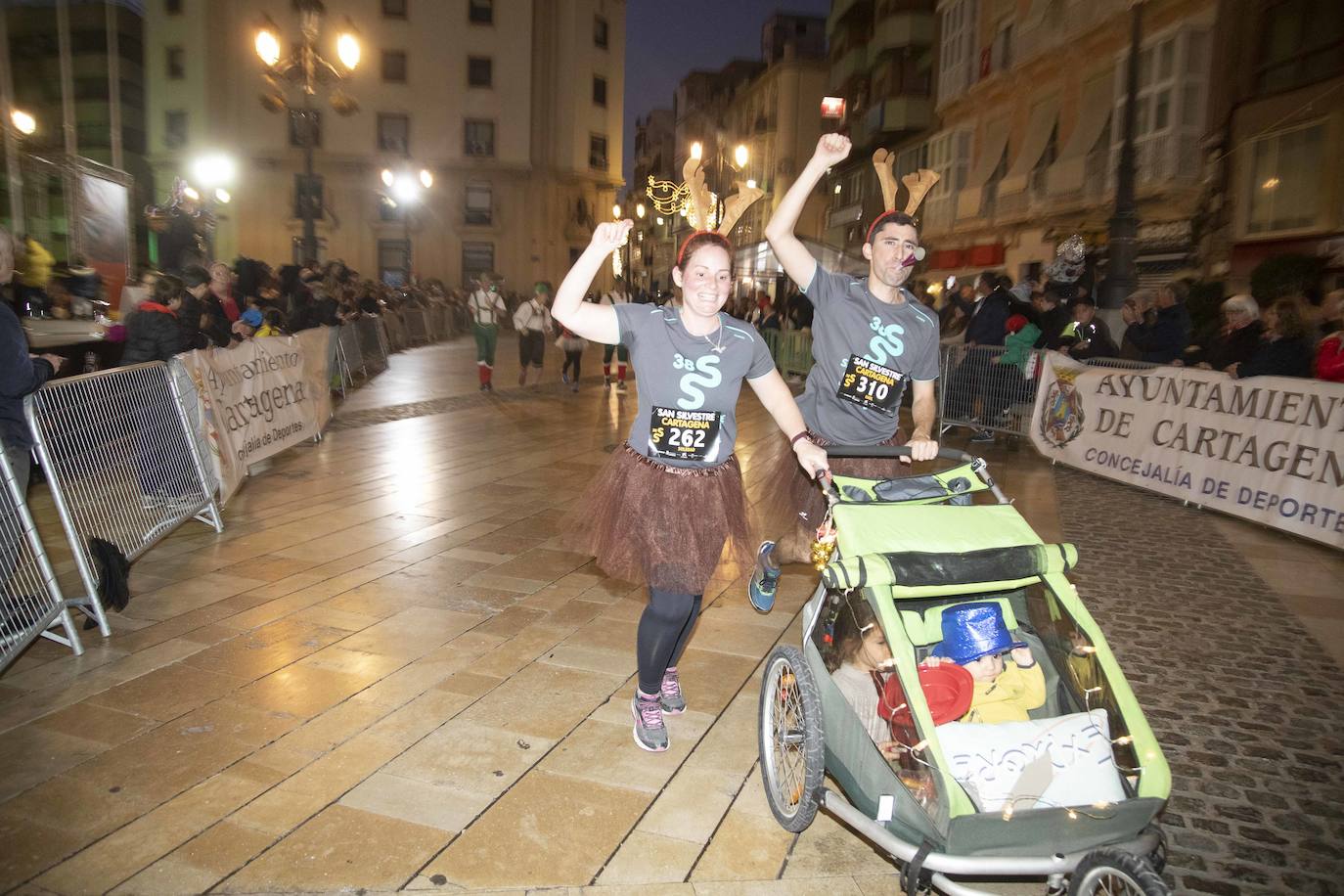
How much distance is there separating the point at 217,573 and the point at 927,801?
481 centimetres

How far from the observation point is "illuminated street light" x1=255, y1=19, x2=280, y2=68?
12.2m

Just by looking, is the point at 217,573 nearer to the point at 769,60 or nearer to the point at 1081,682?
the point at 1081,682

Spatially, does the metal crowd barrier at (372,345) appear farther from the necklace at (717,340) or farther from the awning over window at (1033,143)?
the awning over window at (1033,143)

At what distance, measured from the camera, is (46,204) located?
1323 centimetres

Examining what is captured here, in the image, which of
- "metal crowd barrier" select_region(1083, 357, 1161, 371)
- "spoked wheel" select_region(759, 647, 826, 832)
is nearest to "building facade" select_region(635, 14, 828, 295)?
"metal crowd barrier" select_region(1083, 357, 1161, 371)

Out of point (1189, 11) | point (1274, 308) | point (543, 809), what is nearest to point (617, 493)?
point (543, 809)

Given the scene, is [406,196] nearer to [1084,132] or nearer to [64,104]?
[64,104]

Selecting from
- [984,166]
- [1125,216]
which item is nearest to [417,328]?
[984,166]

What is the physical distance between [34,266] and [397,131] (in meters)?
33.6

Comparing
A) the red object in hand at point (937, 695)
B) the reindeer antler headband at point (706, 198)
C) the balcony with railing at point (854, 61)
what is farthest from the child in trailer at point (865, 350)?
the balcony with railing at point (854, 61)

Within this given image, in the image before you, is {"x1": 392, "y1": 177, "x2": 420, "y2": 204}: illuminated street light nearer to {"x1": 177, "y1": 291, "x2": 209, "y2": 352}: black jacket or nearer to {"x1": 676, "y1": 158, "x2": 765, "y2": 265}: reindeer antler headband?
{"x1": 177, "y1": 291, "x2": 209, "y2": 352}: black jacket

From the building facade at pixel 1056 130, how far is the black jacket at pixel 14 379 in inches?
652

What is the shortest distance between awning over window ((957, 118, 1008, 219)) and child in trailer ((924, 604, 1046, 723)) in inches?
989

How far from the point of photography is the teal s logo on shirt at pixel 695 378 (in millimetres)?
3361
